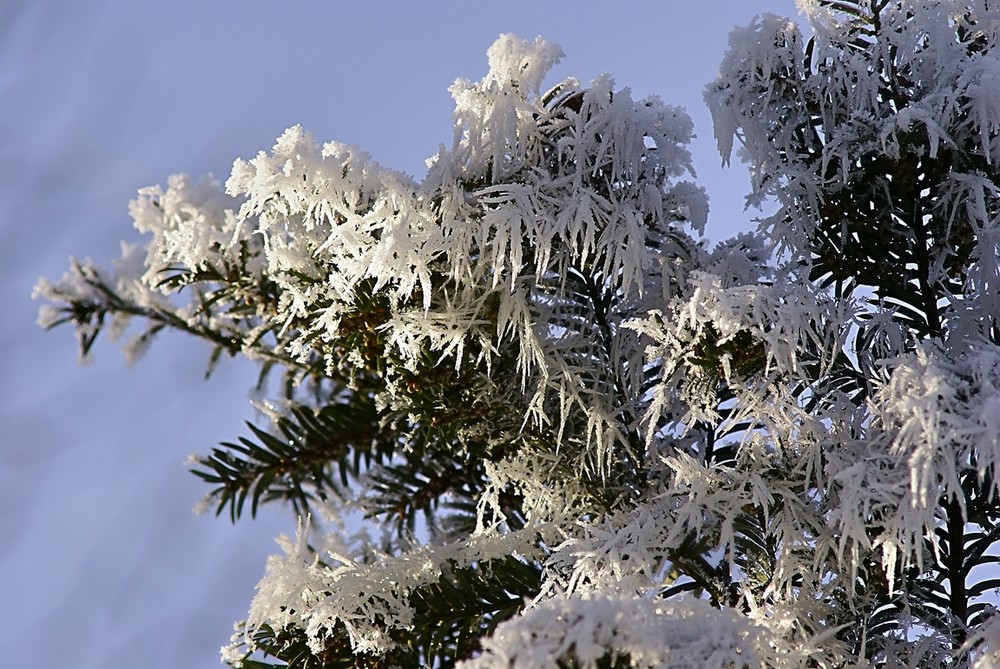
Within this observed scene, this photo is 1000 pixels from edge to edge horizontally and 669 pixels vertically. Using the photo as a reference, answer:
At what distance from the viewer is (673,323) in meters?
0.67

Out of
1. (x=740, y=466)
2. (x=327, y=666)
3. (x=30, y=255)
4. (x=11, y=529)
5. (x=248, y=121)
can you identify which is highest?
(x=248, y=121)

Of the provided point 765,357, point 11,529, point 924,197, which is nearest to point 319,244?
point 765,357

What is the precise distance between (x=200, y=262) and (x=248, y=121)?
53 cm

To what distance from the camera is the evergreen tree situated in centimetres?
65

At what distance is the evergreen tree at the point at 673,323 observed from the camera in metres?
0.65

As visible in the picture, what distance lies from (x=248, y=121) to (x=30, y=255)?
370 mm

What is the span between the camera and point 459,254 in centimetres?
69

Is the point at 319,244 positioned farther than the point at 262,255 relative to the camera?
No

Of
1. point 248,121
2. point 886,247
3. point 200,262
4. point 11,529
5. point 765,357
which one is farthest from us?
point 11,529

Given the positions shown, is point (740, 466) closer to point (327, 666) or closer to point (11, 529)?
point (327, 666)

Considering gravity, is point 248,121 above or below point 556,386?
above

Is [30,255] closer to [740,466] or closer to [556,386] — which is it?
[556,386]

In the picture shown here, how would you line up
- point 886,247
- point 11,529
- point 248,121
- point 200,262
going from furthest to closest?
1. point 11,529
2. point 248,121
3. point 200,262
4. point 886,247

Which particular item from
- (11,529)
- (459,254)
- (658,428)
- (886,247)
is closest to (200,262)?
(459,254)
